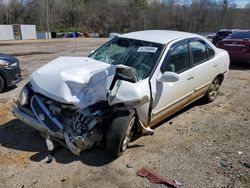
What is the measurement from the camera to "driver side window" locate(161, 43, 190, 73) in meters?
4.47

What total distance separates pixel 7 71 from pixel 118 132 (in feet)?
15.1

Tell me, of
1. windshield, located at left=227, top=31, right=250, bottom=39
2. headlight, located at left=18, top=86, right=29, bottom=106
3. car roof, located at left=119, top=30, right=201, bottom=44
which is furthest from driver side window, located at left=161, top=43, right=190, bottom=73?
windshield, located at left=227, top=31, right=250, bottom=39

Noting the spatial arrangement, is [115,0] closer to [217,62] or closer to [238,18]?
[238,18]

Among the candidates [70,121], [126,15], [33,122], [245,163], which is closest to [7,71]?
[33,122]

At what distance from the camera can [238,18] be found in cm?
5588

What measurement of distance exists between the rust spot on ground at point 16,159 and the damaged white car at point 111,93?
0.42 m

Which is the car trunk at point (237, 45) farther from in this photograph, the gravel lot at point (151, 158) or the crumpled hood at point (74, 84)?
the crumpled hood at point (74, 84)

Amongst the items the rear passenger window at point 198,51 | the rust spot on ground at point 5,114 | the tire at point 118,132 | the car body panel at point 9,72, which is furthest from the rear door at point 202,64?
the car body panel at point 9,72

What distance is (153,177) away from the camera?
345 centimetres

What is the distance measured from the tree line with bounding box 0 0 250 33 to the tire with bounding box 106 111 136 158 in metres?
53.1

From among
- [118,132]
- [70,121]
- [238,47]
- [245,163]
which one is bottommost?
[245,163]

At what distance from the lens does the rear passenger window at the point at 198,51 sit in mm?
5242

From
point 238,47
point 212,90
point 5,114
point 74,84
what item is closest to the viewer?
point 74,84

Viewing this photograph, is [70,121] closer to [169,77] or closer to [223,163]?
[169,77]
